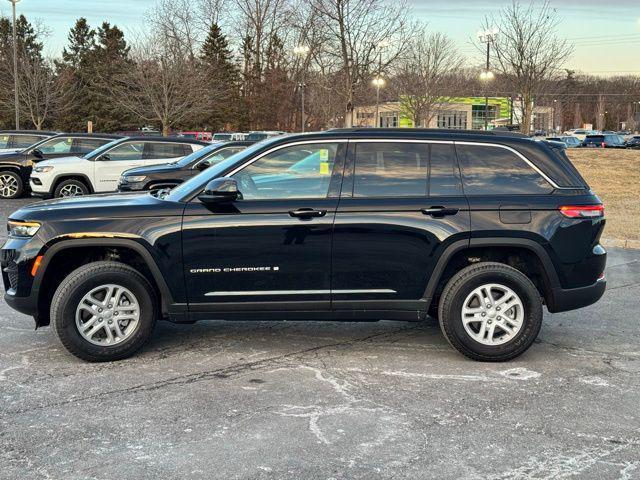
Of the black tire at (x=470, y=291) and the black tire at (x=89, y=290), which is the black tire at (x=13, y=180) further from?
the black tire at (x=470, y=291)

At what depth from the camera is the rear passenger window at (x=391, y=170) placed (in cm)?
564

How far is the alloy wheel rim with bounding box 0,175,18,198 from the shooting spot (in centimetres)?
1856

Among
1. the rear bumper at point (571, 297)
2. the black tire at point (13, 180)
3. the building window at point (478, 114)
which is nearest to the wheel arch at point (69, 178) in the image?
the black tire at point (13, 180)

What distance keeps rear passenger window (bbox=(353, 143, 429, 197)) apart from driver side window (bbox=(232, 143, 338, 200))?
241 mm

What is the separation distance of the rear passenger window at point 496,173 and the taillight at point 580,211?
0.66ft

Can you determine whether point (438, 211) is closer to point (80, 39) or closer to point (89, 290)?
point (89, 290)

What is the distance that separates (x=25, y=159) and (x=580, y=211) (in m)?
16.1

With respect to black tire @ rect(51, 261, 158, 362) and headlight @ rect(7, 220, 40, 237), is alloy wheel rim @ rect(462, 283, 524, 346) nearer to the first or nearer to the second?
black tire @ rect(51, 261, 158, 362)

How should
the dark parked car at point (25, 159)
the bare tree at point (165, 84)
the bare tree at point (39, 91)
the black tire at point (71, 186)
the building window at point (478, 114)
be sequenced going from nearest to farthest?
the black tire at point (71, 186) → the dark parked car at point (25, 159) → the bare tree at point (165, 84) → the bare tree at point (39, 91) → the building window at point (478, 114)

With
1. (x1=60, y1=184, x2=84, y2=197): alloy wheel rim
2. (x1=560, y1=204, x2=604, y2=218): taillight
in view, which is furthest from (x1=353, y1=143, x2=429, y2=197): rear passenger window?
(x1=60, y1=184, x2=84, y2=197): alloy wheel rim

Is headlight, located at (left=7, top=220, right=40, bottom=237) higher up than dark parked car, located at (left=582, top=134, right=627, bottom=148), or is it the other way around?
dark parked car, located at (left=582, top=134, right=627, bottom=148)

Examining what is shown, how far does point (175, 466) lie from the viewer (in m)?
3.77

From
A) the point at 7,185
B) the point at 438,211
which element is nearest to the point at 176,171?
the point at 7,185

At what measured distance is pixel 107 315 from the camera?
5539 millimetres
